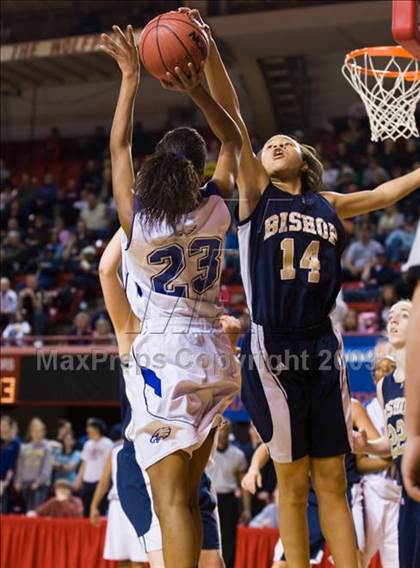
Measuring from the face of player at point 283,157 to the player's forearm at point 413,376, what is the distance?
266 centimetres

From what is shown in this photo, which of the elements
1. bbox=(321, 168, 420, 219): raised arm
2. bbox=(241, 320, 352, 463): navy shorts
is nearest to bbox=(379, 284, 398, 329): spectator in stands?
bbox=(321, 168, 420, 219): raised arm

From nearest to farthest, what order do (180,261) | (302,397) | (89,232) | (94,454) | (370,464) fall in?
(180,261), (302,397), (370,464), (94,454), (89,232)

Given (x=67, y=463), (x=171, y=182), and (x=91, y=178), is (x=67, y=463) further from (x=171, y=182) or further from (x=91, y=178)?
(x=171, y=182)

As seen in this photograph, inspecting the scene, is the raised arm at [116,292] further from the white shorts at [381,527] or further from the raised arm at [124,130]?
the white shorts at [381,527]

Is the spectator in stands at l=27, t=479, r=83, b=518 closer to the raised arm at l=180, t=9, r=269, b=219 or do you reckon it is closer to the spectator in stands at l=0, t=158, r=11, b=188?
the raised arm at l=180, t=9, r=269, b=219

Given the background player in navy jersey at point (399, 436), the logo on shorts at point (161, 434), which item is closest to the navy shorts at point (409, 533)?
the background player in navy jersey at point (399, 436)

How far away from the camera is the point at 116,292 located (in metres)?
5.07

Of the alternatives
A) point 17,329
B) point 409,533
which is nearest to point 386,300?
point 17,329

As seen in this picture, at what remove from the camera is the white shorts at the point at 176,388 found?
4.20 metres

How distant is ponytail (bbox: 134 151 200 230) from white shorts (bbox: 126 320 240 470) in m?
0.48

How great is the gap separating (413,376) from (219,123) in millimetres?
2295

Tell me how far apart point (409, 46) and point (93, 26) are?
15805 mm

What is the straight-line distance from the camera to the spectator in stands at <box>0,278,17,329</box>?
16.6m

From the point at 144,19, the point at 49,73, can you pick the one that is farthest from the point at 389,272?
the point at 49,73
